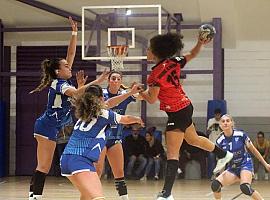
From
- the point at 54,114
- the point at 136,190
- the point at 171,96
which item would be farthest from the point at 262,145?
the point at 171,96

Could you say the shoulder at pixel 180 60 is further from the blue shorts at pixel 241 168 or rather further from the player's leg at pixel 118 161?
the blue shorts at pixel 241 168

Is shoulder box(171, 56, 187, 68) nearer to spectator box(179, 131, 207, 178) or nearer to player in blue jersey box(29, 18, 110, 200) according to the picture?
player in blue jersey box(29, 18, 110, 200)

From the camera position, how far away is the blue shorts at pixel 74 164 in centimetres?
610

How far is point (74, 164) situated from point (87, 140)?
319 mm

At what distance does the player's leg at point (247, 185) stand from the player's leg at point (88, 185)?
117 inches

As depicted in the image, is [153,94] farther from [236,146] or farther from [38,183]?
[236,146]

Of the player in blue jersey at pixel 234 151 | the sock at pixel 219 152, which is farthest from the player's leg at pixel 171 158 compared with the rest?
the player in blue jersey at pixel 234 151

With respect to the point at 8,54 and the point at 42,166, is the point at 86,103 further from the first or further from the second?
the point at 8,54

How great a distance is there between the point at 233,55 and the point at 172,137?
36.0 ft

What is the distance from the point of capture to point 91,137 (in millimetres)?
6320

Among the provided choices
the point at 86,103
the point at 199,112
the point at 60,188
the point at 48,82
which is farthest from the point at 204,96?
the point at 86,103

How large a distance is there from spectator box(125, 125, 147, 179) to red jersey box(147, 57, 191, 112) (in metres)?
9.07

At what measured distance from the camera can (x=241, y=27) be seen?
1688cm

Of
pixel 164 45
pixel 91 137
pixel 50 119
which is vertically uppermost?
pixel 164 45
